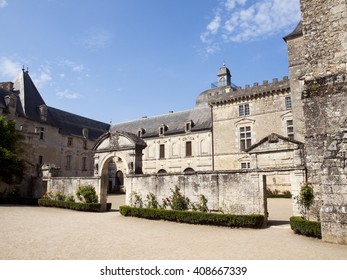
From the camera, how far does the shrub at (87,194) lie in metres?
13.4

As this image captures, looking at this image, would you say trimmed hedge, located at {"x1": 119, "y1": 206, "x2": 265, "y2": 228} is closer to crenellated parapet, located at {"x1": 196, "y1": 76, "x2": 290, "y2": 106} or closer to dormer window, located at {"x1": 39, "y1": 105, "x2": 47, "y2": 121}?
crenellated parapet, located at {"x1": 196, "y1": 76, "x2": 290, "y2": 106}

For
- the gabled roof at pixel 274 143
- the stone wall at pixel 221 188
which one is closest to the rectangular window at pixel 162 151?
the gabled roof at pixel 274 143

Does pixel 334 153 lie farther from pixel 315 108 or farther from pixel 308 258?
pixel 308 258

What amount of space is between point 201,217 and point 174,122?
20599mm

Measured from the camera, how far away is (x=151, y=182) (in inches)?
456

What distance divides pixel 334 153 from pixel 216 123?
19011 mm

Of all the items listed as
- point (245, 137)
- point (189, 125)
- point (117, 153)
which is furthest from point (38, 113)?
point (245, 137)

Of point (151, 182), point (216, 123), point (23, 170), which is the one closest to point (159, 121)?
point (216, 123)

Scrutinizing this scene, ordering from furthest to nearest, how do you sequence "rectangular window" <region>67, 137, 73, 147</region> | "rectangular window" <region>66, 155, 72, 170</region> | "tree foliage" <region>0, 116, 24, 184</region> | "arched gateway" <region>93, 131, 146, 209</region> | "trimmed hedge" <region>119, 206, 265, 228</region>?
"rectangular window" <region>67, 137, 73, 147</region> < "rectangular window" <region>66, 155, 72, 170</region> < "tree foliage" <region>0, 116, 24, 184</region> < "arched gateway" <region>93, 131, 146, 209</region> < "trimmed hedge" <region>119, 206, 265, 228</region>

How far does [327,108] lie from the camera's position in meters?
7.21

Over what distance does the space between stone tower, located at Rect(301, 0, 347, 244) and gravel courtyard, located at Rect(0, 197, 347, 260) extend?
844mm

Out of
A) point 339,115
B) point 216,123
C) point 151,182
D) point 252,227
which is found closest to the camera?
point 339,115

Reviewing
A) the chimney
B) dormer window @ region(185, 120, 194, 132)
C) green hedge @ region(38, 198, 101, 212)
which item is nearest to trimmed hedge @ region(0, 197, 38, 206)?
green hedge @ region(38, 198, 101, 212)

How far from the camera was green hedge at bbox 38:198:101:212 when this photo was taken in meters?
12.9
